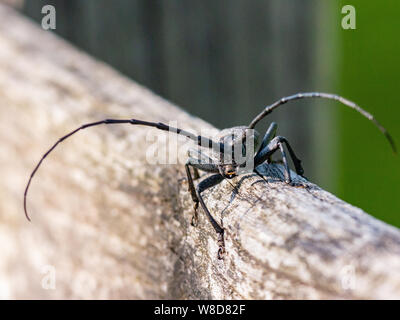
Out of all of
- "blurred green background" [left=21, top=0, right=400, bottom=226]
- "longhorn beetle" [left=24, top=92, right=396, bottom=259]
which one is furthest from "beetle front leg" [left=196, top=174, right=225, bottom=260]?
"blurred green background" [left=21, top=0, right=400, bottom=226]

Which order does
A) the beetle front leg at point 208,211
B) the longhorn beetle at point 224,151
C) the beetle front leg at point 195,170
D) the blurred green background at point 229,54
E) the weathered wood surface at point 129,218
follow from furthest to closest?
the blurred green background at point 229,54, the longhorn beetle at point 224,151, the beetle front leg at point 195,170, the beetle front leg at point 208,211, the weathered wood surface at point 129,218

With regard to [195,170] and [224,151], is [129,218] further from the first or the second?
[224,151]

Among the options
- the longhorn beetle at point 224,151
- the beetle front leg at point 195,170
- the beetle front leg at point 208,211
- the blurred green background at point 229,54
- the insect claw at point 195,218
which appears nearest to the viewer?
the beetle front leg at point 208,211

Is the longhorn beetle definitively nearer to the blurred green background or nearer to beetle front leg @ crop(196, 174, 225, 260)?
beetle front leg @ crop(196, 174, 225, 260)

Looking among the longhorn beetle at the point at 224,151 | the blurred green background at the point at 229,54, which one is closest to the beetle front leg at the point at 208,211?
the longhorn beetle at the point at 224,151

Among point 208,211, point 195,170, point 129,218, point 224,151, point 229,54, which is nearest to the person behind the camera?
point 208,211

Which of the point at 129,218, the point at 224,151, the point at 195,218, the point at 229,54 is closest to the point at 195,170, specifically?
the point at 224,151

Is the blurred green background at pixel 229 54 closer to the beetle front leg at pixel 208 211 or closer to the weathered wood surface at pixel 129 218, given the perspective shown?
the weathered wood surface at pixel 129 218

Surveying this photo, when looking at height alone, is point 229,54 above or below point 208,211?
above

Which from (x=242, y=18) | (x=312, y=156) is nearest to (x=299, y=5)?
(x=242, y=18)
